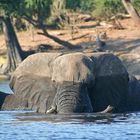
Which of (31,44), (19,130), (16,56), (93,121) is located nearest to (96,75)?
(93,121)

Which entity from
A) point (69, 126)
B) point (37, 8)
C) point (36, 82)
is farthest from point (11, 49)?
point (69, 126)

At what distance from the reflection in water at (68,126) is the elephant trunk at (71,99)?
0.33 meters

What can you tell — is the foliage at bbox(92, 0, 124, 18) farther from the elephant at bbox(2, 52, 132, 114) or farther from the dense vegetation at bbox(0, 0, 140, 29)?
the elephant at bbox(2, 52, 132, 114)

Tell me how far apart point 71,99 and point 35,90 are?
7.58 feet

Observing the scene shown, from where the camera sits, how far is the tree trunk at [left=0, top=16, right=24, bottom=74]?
2062 inches

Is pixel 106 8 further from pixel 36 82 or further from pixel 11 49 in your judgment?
pixel 36 82

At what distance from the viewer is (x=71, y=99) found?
1076 inches

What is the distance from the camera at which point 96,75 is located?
28.8m

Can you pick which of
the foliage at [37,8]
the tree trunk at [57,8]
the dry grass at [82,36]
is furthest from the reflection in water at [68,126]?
the tree trunk at [57,8]

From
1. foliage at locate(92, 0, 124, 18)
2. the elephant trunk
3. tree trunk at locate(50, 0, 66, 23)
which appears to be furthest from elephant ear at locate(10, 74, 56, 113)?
tree trunk at locate(50, 0, 66, 23)

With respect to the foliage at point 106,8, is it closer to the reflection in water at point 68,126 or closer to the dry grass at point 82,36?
the dry grass at point 82,36

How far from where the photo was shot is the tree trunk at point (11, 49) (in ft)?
172

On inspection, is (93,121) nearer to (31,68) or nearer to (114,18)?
(31,68)

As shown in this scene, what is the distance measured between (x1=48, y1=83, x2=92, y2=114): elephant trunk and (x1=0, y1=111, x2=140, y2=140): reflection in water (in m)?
0.33
